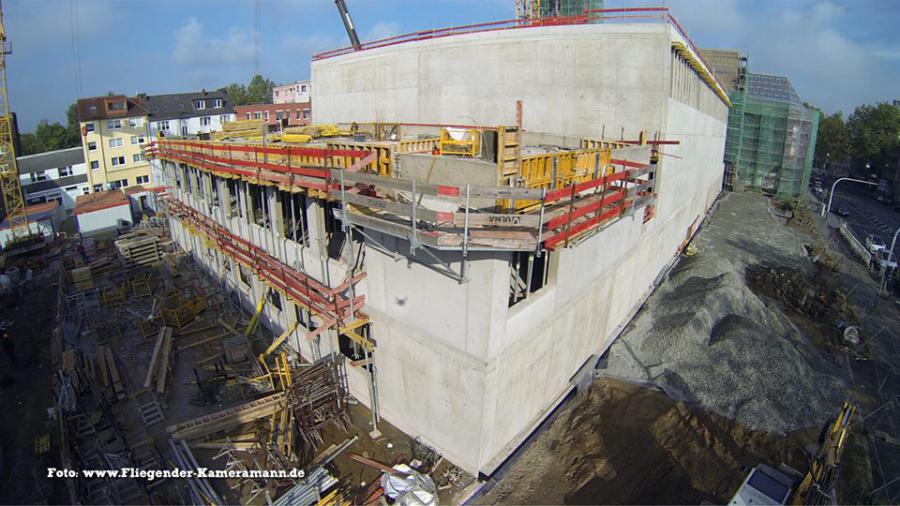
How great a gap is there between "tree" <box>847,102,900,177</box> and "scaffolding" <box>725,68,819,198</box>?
2685 cm

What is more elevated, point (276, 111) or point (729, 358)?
point (276, 111)

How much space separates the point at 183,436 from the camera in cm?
1163

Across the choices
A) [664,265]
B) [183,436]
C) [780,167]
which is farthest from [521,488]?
A: [780,167]

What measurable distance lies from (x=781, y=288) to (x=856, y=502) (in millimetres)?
14167

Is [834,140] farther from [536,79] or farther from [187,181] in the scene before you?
[187,181]

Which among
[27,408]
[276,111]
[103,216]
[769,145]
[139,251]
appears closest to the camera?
[27,408]

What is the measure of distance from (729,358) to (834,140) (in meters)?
86.4

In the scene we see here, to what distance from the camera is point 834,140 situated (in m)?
75.4

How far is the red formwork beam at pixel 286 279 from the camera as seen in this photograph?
1158 centimetres

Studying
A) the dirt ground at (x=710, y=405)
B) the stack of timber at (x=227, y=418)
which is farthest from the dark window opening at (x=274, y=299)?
the dirt ground at (x=710, y=405)

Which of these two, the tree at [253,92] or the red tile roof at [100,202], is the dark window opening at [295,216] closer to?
the red tile roof at [100,202]

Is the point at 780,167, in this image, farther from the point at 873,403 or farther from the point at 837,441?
the point at 837,441

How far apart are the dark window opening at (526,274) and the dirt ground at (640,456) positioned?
13.1 feet

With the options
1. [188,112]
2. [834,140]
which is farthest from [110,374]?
[834,140]
